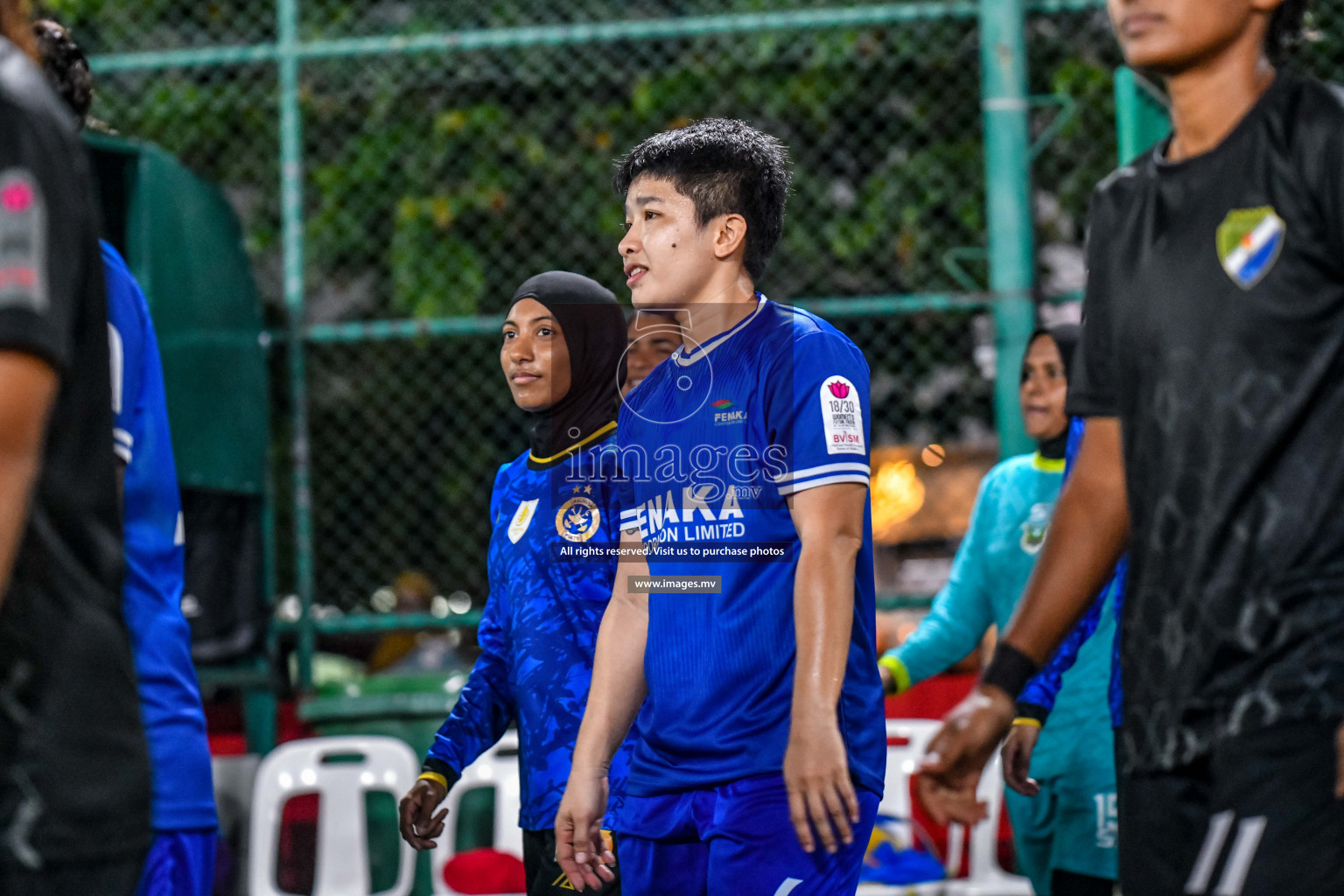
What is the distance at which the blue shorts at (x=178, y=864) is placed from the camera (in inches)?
103

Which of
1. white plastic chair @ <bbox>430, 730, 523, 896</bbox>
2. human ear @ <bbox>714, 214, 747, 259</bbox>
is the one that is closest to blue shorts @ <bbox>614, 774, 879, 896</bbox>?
human ear @ <bbox>714, 214, 747, 259</bbox>

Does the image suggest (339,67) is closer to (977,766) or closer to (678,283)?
(678,283)

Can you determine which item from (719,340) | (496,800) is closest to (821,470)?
(719,340)

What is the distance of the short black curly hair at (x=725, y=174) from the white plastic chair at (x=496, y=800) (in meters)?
3.30

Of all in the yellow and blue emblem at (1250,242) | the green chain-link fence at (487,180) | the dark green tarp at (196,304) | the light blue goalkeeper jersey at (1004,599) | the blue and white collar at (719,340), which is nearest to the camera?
the yellow and blue emblem at (1250,242)

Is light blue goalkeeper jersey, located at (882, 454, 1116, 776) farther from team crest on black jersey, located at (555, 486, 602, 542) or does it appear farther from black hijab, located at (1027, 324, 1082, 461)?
team crest on black jersey, located at (555, 486, 602, 542)

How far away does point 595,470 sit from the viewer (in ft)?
12.5

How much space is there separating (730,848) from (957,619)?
2407 millimetres

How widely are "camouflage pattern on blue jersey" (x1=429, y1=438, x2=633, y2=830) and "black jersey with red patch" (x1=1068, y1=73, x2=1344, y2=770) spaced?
5.54 ft

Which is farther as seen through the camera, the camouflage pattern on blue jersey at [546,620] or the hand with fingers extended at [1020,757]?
the hand with fingers extended at [1020,757]

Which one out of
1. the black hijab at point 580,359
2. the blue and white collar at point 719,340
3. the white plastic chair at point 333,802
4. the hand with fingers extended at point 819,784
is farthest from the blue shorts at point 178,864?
the white plastic chair at point 333,802

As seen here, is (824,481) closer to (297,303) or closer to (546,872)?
(546,872)

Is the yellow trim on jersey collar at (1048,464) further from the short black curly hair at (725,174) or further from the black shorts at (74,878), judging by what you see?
the black shorts at (74,878)

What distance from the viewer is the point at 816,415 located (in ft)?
9.94
